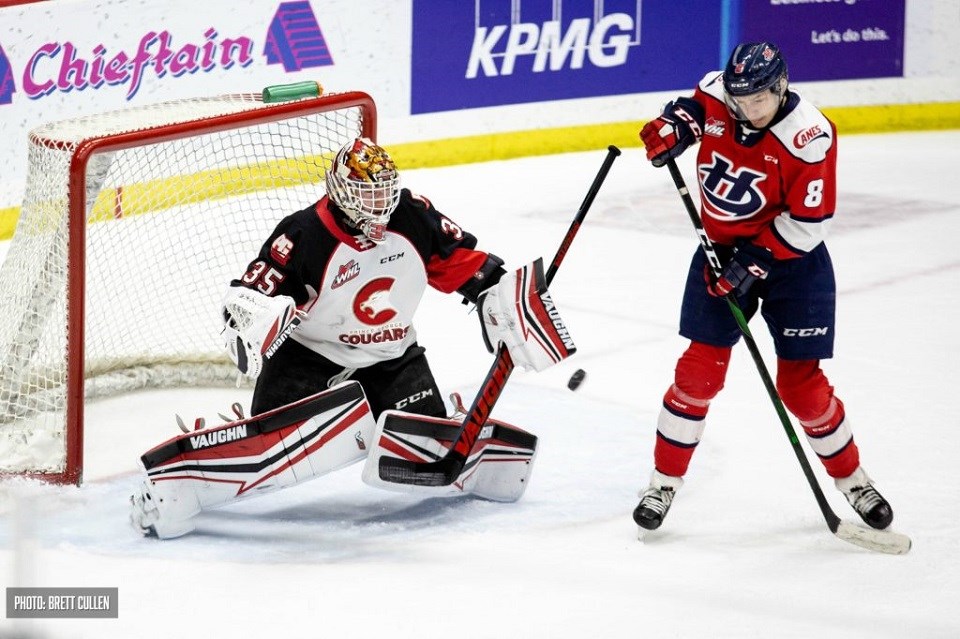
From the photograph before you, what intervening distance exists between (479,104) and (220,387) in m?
3.03

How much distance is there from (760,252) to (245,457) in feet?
4.05

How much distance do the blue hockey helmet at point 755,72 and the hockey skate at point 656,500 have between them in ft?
2.97

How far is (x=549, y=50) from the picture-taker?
7.29 m

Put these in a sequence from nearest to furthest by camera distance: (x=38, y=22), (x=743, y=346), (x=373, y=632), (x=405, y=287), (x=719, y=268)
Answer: (x=373, y=632) → (x=719, y=268) → (x=405, y=287) → (x=743, y=346) → (x=38, y=22)

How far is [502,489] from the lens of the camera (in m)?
3.65

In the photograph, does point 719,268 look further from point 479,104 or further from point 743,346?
point 479,104

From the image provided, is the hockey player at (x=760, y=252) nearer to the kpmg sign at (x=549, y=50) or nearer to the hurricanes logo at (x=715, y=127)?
the hurricanes logo at (x=715, y=127)

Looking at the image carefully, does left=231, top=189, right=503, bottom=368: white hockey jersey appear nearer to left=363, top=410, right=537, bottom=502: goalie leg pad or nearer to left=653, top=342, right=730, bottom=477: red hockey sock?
left=363, top=410, right=537, bottom=502: goalie leg pad

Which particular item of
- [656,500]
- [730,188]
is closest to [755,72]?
[730,188]

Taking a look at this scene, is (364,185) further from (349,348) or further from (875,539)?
(875,539)

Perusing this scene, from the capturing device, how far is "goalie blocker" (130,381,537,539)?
3334 mm

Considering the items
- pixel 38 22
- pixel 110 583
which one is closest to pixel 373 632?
pixel 110 583
